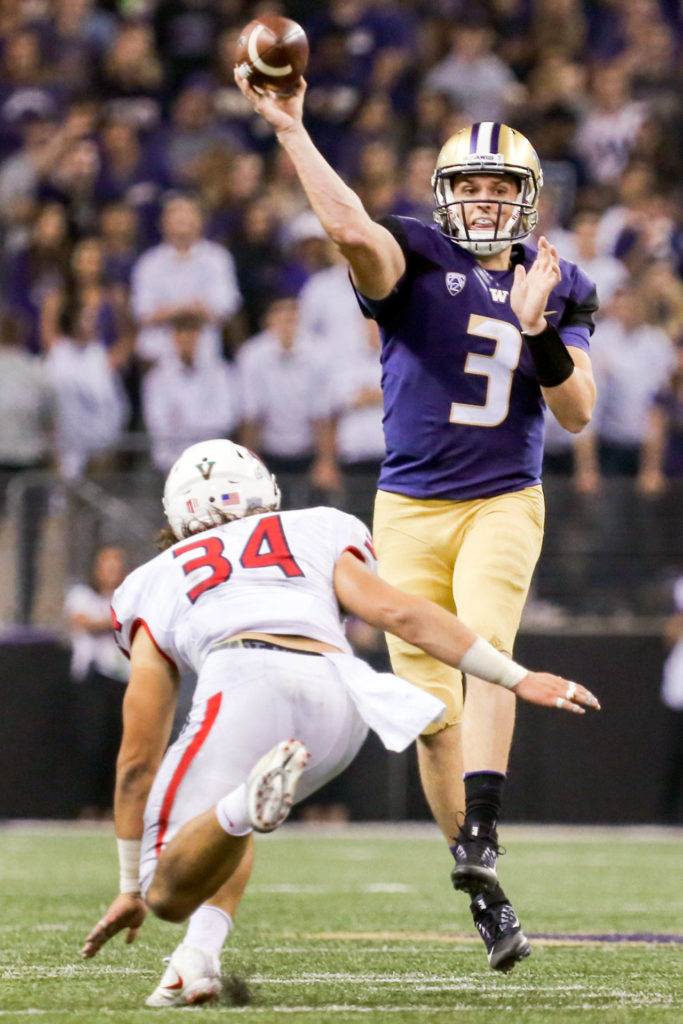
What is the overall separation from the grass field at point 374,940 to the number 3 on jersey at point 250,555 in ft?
3.03

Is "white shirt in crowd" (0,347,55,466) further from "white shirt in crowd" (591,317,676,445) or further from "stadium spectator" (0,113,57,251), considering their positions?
"white shirt in crowd" (591,317,676,445)

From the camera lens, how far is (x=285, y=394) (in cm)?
1060

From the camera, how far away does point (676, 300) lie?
1146 centimetres

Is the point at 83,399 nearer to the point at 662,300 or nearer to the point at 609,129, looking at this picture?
the point at 662,300

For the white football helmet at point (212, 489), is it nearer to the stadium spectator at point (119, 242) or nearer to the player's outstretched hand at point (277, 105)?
the player's outstretched hand at point (277, 105)

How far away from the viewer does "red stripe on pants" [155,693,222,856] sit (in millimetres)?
3725

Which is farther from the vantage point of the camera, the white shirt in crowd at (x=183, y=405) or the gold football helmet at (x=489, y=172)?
the white shirt in crowd at (x=183, y=405)

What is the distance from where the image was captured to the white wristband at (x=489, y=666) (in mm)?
3783

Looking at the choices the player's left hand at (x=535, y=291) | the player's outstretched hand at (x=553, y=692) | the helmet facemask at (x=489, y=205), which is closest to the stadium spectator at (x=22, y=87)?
the helmet facemask at (x=489, y=205)

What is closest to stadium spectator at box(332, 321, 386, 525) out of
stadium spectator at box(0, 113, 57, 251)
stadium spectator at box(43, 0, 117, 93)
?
stadium spectator at box(0, 113, 57, 251)

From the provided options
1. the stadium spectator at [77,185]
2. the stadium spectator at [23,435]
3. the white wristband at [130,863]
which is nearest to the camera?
the white wristband at [130,863]

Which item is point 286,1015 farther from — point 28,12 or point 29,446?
point 28,12

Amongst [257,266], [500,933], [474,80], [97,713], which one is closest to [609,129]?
[474,80]

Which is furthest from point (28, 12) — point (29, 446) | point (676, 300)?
point (676, 300)
